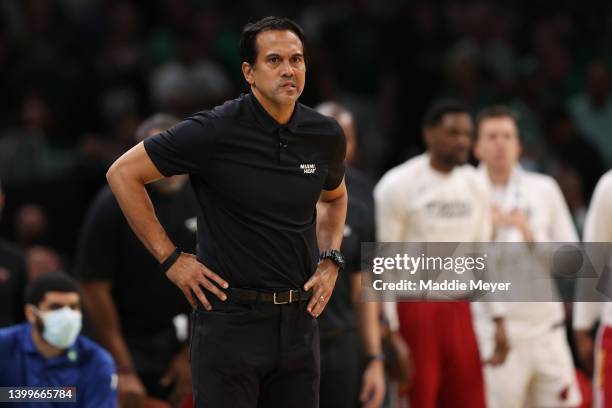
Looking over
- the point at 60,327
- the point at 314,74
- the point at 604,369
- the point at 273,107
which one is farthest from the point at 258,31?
the point at 314,74

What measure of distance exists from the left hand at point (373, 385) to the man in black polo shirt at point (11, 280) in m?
2.27

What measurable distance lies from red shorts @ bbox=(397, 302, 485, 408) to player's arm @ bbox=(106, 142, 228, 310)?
323 cm

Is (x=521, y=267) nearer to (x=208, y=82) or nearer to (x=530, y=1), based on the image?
(x=208, y=82)

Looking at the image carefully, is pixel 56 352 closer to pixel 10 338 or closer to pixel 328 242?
pixel 10 338

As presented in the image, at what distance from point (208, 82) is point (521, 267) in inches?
180

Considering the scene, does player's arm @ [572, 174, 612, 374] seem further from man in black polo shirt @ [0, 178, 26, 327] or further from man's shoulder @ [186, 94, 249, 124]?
man in black polo shirt @ [0, 178, 26, 327]

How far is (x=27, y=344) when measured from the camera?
686 cm

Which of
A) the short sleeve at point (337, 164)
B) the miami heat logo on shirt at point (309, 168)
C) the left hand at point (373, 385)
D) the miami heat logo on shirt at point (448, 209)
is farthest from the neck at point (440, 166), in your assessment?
the miami heat logo on shirt at point (309, 168)

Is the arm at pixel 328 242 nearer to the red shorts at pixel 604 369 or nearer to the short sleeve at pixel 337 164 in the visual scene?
the short sleeve at pixel 337 164

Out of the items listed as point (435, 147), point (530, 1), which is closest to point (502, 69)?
point (530, 1)

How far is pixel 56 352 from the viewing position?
691 centimetres

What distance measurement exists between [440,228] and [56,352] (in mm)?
2561

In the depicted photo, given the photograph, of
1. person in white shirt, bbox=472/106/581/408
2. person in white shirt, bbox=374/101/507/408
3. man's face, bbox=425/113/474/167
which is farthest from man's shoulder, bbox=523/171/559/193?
man's face, bbox=425/113/474/167

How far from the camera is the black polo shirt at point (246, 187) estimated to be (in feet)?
16.8
